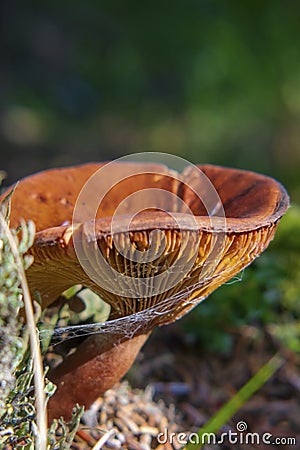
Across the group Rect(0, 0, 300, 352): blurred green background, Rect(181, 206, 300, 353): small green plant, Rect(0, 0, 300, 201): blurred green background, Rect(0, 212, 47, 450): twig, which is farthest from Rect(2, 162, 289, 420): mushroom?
Rect(0, 0, 300, 201): blurred green background

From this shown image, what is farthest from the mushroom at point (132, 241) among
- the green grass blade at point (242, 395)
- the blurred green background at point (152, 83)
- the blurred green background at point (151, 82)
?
the blurred green background at point (151, 82)

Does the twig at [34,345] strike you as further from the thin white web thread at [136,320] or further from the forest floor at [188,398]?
the forest floor at [188,398]

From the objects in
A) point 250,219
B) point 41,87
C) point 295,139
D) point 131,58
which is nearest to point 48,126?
point 41,87

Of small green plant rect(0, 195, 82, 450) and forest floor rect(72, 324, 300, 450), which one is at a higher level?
small green plant rect(0, 195, 82, 450)

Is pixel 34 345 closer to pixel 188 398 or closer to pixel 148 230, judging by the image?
pixel 148 230

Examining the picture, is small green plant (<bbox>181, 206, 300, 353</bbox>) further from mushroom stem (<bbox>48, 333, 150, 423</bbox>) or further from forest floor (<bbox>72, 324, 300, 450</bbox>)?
mushroom stem (<bbox>48, 333, 150, 423</bbox>)

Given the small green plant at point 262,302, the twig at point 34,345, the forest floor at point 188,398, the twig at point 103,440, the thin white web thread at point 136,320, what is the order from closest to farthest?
the twig at point 34,345
the thin white web thread at point 136,320
the twig at point 103,440
the forest floor at point 188,398
the small green plant at point 262,302

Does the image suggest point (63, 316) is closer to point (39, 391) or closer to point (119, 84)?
point (39, 391)
